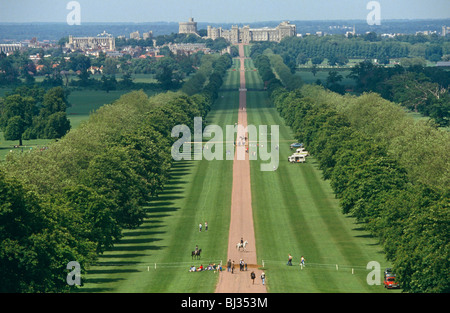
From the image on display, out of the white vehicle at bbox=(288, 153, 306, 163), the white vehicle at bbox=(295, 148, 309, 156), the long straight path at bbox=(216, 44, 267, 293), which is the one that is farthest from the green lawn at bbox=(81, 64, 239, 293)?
the white vehicle at bbox=(295, 148, 309, 156)

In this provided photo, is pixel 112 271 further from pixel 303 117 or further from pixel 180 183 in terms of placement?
pixel 303 117

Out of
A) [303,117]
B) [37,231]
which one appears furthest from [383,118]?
[37,231]

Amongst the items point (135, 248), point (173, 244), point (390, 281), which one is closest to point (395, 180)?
point (390, 281)
